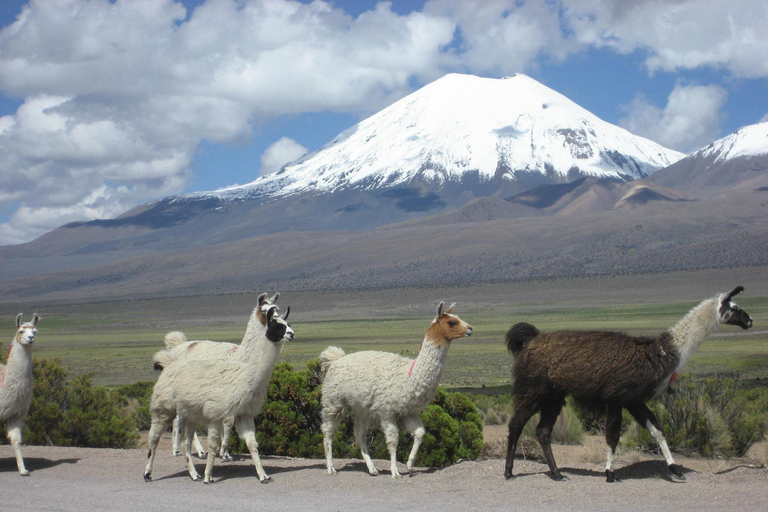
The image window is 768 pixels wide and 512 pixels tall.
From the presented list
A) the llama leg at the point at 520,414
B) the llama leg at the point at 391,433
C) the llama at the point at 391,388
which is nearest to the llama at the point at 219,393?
the llama at the point at 391,388

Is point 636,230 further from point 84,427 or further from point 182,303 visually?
point 84,427

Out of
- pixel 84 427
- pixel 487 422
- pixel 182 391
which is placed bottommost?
pixel 487 422

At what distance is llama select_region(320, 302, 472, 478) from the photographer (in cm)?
1015

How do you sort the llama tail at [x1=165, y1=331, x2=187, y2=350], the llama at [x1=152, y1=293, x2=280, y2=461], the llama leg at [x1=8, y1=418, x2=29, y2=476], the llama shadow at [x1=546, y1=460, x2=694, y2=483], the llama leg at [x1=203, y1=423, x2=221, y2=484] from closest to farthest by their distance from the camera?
the llama shadow at [x1=546, y1=460, x2=694, y2=483], the llama leg at [x1=203, y1=423, x2=221, y2=484], the llama leg at [x1=8, y1=418, x2=29, y2=476], the llama at [x1=152, y1=293, x2=280, y2=461], the llama tail at [x1=165, y1=331, x2=187, y2=350]

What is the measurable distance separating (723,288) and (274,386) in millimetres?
87105

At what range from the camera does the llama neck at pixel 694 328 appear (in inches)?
384

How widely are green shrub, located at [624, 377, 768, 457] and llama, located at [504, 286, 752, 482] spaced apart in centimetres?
225

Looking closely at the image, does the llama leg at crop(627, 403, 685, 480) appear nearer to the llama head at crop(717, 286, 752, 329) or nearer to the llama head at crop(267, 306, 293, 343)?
the llama head at crop(717, 286, 752, 329)

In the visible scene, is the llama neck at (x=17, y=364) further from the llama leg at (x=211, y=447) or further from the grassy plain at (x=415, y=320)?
the grassy plain at (x=415, y=320)

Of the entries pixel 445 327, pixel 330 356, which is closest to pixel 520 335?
pixel 445 327

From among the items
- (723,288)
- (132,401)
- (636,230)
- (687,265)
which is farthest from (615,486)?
(636,230)

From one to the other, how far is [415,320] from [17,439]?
238 feet

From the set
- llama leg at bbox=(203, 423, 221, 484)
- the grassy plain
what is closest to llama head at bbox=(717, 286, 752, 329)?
llama leg at bbox=(203, 423, 221, 484)

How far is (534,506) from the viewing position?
27.4 feet
